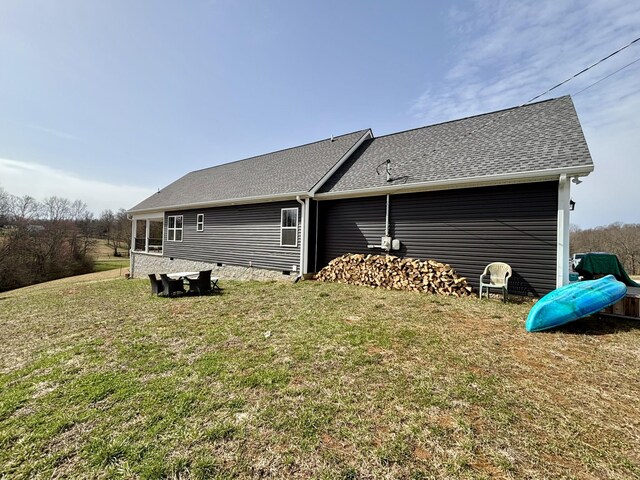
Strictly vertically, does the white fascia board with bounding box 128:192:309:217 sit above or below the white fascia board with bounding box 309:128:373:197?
below

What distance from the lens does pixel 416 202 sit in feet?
25.9

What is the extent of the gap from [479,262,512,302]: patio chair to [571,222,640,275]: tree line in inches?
749

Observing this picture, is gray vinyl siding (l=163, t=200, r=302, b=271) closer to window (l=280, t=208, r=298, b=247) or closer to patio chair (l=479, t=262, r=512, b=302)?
window (l=280, t=208, r=298, b=247)

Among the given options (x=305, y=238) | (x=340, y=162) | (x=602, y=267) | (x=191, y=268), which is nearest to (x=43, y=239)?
(x=191, y=268)

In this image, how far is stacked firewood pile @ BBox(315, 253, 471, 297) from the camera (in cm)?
701

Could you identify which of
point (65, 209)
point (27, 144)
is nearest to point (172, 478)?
point (27, 144)

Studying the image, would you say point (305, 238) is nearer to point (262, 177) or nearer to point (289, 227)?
point (289, 227)

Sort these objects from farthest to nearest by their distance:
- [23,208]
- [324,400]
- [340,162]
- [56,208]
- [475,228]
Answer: [56,208] < [23,208] < [340,162] < [475,228] < [324,400]

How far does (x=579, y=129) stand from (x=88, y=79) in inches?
589

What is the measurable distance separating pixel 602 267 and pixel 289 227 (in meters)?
8.80

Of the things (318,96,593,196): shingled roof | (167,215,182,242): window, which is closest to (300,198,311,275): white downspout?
(318,96,593,196): shingled roof

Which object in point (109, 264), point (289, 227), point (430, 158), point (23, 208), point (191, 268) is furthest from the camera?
point (109, 264)

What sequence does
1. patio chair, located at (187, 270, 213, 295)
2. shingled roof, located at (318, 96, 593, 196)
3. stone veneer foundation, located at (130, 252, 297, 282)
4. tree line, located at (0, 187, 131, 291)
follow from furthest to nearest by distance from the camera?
tree line, located at (0, 187, 131, 291) → stone veneer foundation, located at (130, 252, 297, 282) → patio chair, located at (187, 270, 213, 295) → shingled roof, located at (318, 96, 593, 196)

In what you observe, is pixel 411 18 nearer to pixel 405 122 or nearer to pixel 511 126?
pixel 511 126
